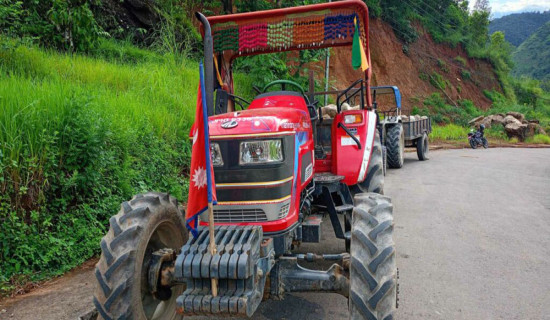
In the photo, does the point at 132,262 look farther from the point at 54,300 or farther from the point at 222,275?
the point at 54,300

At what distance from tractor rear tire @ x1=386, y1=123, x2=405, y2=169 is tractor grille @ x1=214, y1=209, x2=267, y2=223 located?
893 centimetres

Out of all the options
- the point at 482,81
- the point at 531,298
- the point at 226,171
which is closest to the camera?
the point at 226,171

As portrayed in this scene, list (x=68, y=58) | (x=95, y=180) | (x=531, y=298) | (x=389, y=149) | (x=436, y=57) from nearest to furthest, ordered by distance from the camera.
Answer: (x=531, y=298) → (x=95, y=180) → (x=68, y=58) → (x=389, y=149) → (x=436, y=57)

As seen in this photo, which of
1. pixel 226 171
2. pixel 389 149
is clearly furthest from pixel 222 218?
pixel 389 149

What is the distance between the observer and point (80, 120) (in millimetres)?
4516

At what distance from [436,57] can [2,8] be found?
1376 inches

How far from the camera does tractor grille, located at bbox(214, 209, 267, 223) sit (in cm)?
291

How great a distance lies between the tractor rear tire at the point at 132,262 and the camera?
2498 millimetres

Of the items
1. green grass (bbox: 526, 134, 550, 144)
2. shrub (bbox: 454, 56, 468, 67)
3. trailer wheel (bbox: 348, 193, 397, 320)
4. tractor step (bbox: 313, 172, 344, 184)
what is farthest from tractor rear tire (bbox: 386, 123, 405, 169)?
shrub (bbox: 454, 56, 468, 67)

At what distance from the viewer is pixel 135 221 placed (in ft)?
8.89

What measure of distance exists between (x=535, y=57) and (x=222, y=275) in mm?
96860

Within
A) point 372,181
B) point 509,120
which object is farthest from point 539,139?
point 372,181

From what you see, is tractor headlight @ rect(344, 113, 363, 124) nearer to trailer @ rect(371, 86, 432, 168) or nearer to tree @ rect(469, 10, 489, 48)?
trailer @ rect(371, 86, 432, 168)

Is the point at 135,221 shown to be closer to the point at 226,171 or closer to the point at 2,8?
the point at 226,171
